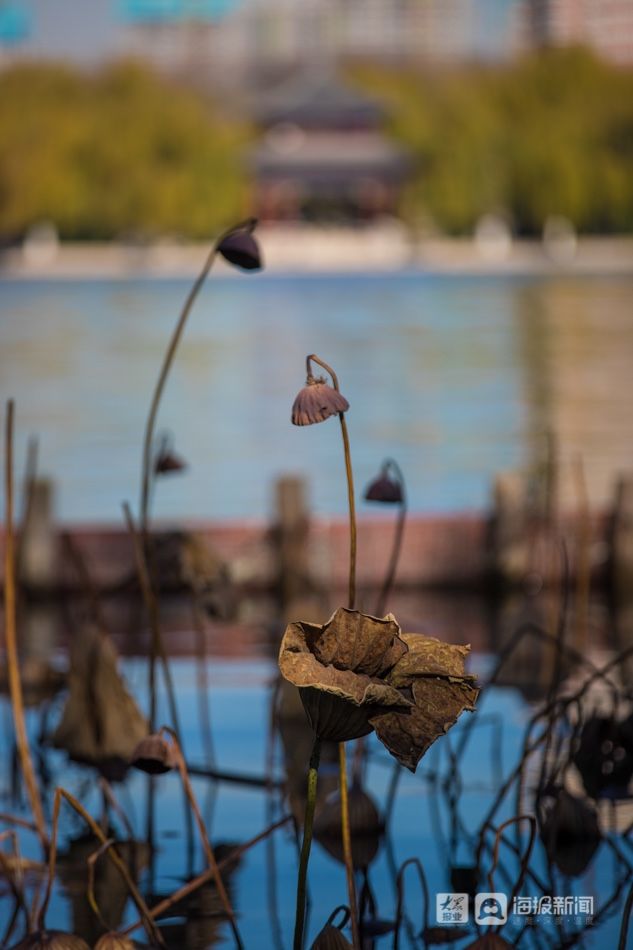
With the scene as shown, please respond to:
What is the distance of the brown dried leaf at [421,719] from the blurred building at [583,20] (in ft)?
268

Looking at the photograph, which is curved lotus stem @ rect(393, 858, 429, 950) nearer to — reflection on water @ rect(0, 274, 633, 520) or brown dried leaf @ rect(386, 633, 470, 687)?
brown dried leaf @ rect(386, 633, 470, 687)

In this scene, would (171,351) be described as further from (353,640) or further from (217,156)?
(217,156)

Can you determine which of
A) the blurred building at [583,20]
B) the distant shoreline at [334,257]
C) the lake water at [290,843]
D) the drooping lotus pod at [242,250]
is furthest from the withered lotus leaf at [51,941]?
the blurred building at [583,20]

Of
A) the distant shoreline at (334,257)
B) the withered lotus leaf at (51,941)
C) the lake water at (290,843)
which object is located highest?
the withered lotus leaf at (51,941)

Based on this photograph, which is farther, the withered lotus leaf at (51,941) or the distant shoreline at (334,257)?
the distant shoreline at (334,257)

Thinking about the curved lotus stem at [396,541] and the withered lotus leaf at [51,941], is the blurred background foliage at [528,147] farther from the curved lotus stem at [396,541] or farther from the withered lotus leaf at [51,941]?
the withered lotus leaf at [51,941]

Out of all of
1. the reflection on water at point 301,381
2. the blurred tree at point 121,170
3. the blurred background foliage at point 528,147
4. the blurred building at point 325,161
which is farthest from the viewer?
the blurred building at point 325,161

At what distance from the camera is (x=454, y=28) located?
12475cm

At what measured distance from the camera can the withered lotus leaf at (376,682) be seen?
1804 mm

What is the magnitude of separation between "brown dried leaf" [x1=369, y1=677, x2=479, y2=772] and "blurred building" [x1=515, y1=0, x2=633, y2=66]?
268 ft

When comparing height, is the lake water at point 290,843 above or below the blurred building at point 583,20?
below

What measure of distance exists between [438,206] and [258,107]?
9198 mm

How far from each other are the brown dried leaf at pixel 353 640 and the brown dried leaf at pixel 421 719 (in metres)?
0.06

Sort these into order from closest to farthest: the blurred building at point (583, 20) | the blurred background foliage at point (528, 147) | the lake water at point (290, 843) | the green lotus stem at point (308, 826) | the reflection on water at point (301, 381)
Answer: the green lotus stem at point (308, 826) < the lake water at point (290, 843) < the reflection on water at point (301, 381) < the blurred background foliage at point (528, 147) < the blurred building at point (583, 20)
